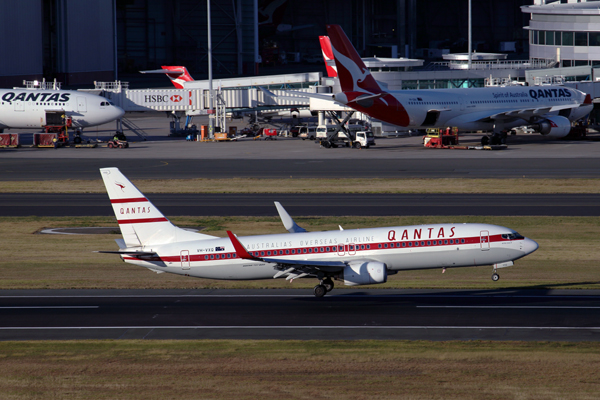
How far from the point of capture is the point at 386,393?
24641 millimetres

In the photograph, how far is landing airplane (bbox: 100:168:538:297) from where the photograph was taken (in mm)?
35656

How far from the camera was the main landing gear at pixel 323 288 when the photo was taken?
36.5 metres

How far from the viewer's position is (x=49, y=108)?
110312mm

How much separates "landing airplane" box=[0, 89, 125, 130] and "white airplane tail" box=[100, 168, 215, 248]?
77.0m

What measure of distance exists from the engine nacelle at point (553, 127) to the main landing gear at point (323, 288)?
75.9 metres

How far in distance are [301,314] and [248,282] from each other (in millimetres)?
8661

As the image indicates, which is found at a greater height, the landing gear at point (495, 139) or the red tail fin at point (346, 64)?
the red tail fin at point (346, 64)

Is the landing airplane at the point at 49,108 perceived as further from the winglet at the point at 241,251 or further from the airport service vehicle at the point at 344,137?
the winglet at the point at 241,251

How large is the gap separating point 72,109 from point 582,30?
93.9 metres

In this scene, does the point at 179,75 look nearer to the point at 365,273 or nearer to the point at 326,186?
the point at 326,186

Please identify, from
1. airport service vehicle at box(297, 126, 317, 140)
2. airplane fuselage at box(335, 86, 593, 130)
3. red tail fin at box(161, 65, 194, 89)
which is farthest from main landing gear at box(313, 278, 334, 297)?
red tail fin at box(161, 65, 194, 89)

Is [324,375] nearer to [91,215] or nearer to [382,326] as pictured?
[382,326]

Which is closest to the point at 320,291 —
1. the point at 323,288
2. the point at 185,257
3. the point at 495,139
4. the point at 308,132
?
the point at 323,288

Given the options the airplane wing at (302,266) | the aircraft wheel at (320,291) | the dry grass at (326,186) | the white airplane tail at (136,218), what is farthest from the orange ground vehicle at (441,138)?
the white airplane tail at (136,218)
